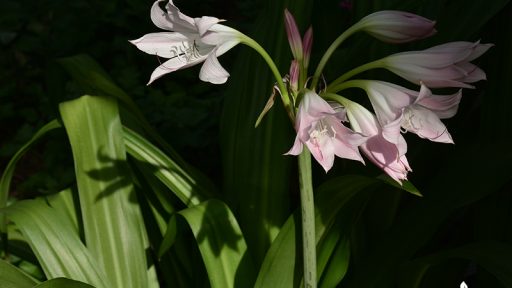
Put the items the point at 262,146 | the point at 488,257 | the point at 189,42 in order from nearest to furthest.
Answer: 1. the point at 189,42
2. the point at 488,257
3. the point at 262,146

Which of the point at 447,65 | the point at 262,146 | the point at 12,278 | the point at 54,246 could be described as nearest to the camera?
the point at 447,65

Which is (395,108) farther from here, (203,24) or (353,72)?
(203,24)

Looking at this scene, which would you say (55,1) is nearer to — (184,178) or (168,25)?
(184,178)

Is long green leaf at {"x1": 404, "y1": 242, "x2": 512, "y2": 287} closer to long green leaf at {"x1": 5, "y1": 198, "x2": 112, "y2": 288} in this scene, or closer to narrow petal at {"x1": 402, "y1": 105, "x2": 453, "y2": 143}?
narrow petal at {"x1": 402, "y1": 105, "x2": 453, "y2": 143}

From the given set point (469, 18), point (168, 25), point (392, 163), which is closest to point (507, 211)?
point (469, 18)

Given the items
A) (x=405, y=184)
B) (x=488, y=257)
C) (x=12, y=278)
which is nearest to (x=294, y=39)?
(x=405, y=184)

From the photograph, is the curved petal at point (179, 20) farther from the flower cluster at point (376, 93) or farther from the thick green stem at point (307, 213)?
the thick green stem at point (307, 213)

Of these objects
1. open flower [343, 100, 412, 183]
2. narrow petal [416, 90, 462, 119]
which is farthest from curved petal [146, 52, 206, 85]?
narrow petal [416, 90, 462, 119]
